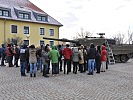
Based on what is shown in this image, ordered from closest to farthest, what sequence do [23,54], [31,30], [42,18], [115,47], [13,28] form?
[23,54] → [115,47] → [13,28] → [31,30] → [42,18]

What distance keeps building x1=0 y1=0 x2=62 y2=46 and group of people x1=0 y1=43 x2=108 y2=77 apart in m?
29.7

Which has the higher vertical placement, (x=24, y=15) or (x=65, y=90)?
(x=24, y=15)

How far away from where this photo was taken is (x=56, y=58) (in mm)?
14258

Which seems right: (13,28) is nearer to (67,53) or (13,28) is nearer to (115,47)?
(115,47)

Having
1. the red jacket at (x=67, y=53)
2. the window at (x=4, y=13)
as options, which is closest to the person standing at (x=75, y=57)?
the red jacket at (x=67, y=53)

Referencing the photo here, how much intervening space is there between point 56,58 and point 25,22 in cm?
3618

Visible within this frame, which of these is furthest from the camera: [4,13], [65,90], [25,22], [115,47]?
[25,22]

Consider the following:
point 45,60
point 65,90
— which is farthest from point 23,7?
point 65,90

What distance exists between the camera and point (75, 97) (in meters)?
8.80

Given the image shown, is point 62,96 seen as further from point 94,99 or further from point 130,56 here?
point 130,56

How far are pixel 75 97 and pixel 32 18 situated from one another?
4264cm

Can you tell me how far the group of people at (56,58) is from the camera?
13.8 meters

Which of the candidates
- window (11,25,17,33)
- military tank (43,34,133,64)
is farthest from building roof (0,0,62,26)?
military tank (43,34,133,64)

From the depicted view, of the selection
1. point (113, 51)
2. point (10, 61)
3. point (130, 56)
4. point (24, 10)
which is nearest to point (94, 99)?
point (10, 61)
